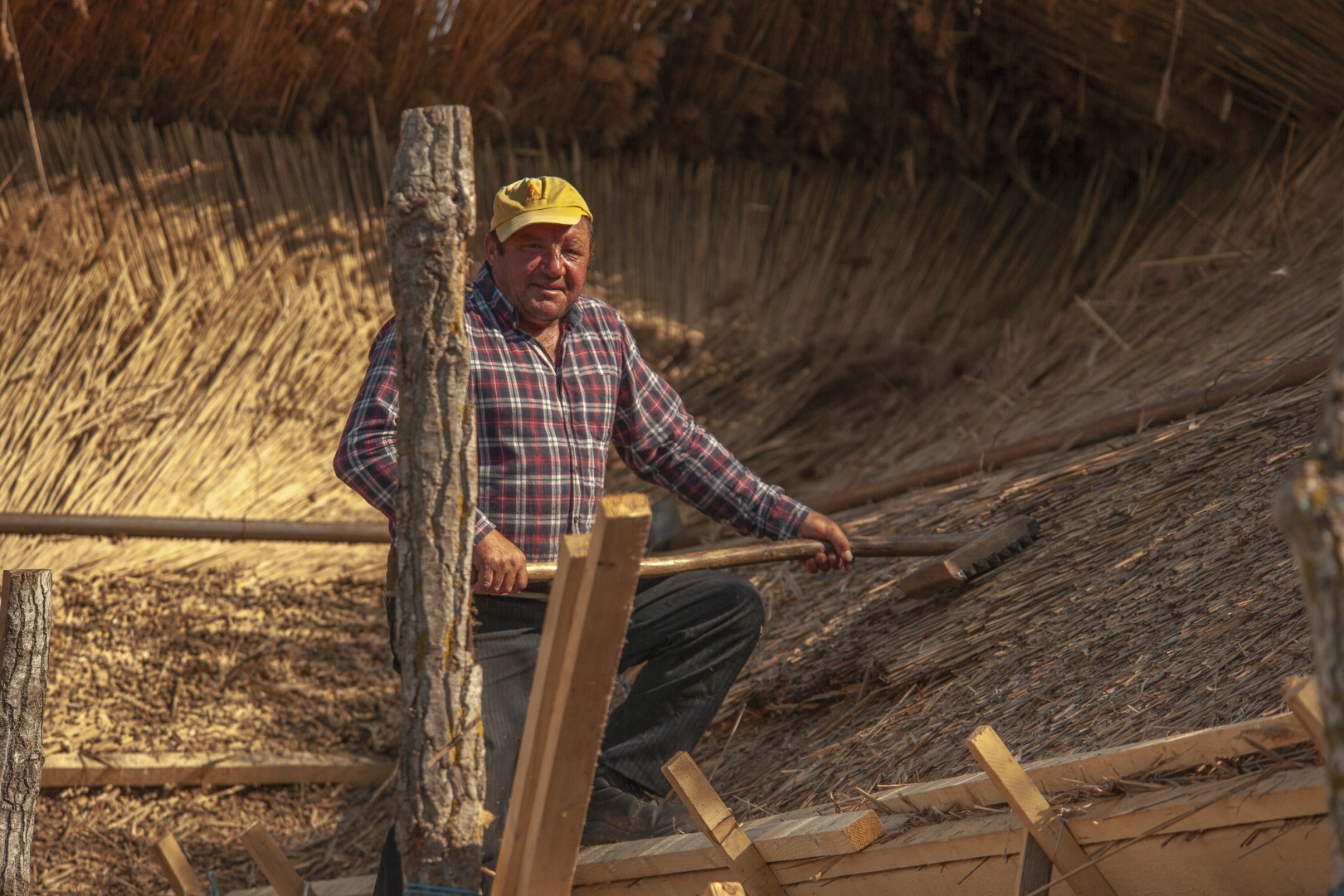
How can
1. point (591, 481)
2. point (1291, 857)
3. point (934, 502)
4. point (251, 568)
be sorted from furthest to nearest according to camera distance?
point (251, 568), point (934, 502), point (591, 481), point (1291, 857)

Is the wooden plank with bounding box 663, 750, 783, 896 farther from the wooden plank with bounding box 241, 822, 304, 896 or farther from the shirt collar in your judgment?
the wooden plank with bounding box 241, 822, 304, 896

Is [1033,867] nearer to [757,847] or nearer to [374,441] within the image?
[757,847]

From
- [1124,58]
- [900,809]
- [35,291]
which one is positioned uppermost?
[1124,58]

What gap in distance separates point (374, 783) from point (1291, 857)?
257 cm

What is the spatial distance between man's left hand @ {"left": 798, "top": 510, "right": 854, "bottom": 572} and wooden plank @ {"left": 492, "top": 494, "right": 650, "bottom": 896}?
3.29 feet

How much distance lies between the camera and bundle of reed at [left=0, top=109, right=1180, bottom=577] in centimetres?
A: 410

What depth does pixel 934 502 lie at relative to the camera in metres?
3.65

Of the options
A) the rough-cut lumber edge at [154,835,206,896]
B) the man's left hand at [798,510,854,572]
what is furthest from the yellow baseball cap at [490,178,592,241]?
the rough-cut lumber edge at [154,835,206,896]

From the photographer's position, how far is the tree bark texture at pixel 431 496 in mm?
1982

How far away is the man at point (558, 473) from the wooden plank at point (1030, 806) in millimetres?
848

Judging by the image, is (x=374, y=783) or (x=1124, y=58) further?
(x=1124, y=58)

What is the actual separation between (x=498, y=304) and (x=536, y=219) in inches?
6.7

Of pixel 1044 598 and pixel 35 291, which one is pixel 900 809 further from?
pixel 35 291

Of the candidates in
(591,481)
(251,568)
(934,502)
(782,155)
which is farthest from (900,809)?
(782,155)
